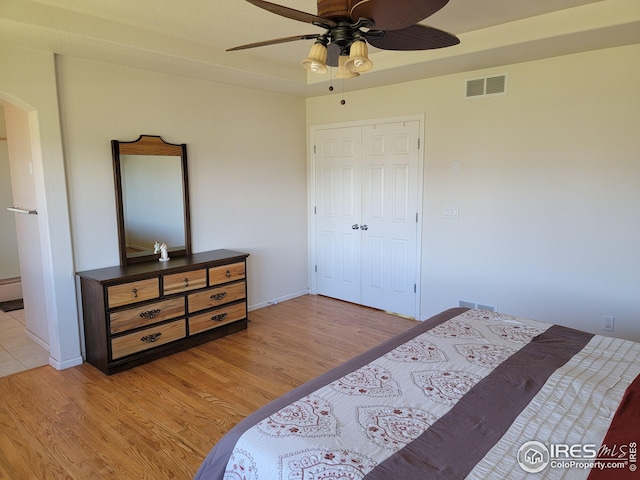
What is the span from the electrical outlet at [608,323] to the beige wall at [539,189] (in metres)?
0.04

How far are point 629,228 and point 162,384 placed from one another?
3.74 meters

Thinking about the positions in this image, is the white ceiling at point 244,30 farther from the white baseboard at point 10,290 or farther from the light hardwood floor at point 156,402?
the white baseboard at point 10,290

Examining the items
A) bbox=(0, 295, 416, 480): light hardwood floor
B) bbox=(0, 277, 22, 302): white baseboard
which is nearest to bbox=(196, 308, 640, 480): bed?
bbox=(0, 295, 416, 480): light hardwood floor

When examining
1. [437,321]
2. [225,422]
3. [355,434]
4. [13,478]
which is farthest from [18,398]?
[437,321]

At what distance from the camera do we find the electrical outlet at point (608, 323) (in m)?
3.32

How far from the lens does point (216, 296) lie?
396cm

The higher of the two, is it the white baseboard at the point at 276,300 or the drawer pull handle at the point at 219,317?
the drawer pull handle at the point at 219,317

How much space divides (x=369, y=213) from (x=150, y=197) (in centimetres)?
234

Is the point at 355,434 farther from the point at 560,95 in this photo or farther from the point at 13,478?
the point at 560,95

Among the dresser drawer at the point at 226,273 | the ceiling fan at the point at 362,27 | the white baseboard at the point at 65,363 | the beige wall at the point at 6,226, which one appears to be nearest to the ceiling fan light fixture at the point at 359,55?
the ceiling fan at the point at 362,27

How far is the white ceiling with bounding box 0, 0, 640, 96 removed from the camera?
8.77 feet

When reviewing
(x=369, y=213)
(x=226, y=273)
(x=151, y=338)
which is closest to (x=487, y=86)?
(x=369, y=213)

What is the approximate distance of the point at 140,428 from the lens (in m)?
2.58

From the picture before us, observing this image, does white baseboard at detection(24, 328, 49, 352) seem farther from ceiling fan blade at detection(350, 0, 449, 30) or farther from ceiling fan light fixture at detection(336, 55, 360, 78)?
ceiling fan blade at detection(350, 0, 449, 30)
